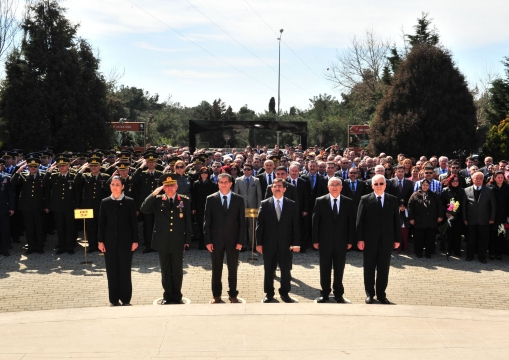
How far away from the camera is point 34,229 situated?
12.5m

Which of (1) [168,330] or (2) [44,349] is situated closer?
(2) [44,349]

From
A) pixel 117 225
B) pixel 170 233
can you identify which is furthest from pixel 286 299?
pixel 117 225

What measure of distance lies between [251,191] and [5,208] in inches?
209

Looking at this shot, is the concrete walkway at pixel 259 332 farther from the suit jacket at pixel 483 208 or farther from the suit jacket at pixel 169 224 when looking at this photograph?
the suit jacket at pixel 483 208

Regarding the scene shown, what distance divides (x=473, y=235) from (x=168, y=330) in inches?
307

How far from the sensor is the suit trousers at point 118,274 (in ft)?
26.7

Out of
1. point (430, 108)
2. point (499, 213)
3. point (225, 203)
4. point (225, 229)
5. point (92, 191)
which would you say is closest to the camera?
point (225, 229)

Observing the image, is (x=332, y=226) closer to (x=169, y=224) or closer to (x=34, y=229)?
(x=169, y=224)

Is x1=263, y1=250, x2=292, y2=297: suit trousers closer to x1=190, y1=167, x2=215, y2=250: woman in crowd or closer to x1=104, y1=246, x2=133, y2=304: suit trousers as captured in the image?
x1=104, y1=246, x2=133, y2=304: suit trousers

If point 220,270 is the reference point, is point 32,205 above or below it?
above

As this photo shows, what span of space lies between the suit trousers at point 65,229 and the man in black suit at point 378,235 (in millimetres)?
6655

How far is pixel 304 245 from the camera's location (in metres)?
12.6

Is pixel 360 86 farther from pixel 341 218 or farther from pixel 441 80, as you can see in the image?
pixel 341 218

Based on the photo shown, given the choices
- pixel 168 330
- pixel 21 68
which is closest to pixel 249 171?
pixel 168 330
